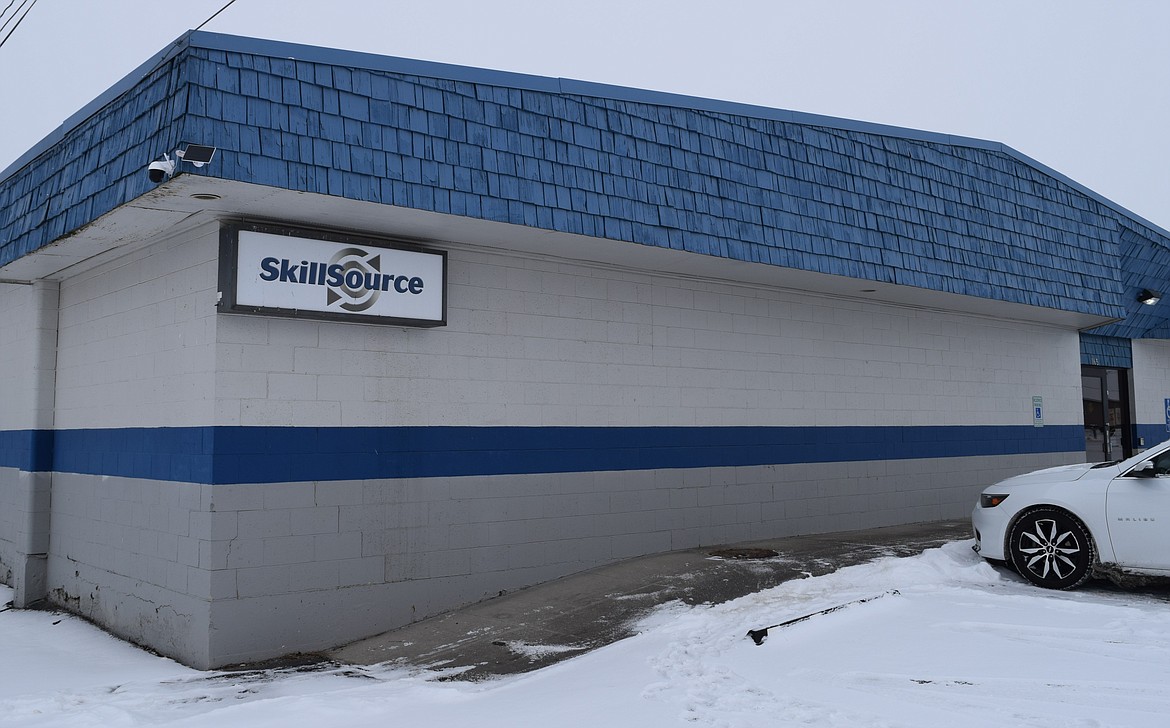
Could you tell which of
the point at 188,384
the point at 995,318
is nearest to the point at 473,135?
the point at 188,384

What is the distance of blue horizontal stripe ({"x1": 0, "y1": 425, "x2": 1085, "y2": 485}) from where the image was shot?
25.8 feet

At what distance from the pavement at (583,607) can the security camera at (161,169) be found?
4096mm

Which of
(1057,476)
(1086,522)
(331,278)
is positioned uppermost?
(331,278)

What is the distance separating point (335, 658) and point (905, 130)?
964cm

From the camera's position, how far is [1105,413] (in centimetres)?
1867

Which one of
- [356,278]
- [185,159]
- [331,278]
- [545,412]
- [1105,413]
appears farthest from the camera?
[1105,413]

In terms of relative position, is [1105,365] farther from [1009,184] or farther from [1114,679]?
[1114,679]

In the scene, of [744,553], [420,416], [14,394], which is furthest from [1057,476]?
[14,394]

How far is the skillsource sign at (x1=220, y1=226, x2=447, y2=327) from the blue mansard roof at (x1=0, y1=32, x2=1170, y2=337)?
948mm

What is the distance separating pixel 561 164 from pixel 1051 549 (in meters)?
5.90

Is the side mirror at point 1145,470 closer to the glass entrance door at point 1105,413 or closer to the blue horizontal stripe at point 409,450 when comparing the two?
the blue horizontal stripe at point 409,450

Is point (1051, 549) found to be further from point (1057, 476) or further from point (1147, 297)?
point (1147, 297)

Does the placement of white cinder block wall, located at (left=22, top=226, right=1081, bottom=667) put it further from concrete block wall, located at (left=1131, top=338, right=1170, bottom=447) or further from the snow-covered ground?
concrete block wall, located at (left=1131, top=338, right=1170, bottom=447)

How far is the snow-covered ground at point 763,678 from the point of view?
5344mm
